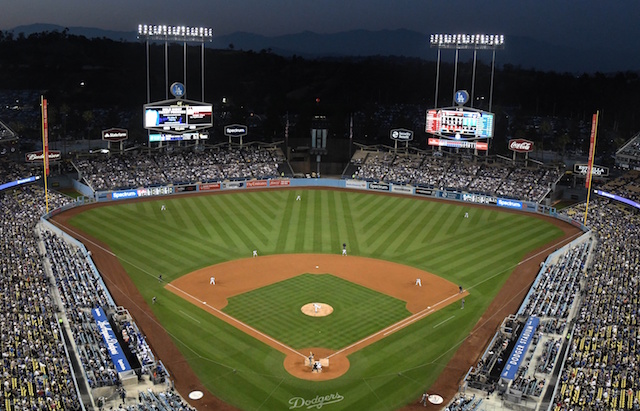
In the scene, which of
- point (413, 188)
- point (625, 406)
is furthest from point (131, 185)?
point (625, 406)

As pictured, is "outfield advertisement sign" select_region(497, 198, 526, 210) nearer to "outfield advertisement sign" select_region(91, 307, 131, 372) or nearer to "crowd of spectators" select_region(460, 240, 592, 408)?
"crowd of spectators" select_region(460, 240, 592, 408)

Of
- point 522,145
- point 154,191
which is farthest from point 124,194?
point 522,145

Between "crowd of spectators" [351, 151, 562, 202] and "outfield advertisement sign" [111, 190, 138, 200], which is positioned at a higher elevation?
"crowd of spectators" [351, 151, 562, 202]

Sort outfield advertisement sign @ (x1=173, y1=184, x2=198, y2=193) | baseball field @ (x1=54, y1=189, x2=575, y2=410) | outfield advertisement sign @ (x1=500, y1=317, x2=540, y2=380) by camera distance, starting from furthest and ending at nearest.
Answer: outfield advertisement sign @ (x1=173, y1=184, x2=198, y2=193), baseball field @ (x1=54, y1=189, x2=575, y2=410), outfield advertisement sign @ (x1=500, y1=317, x2=540, y2=380)

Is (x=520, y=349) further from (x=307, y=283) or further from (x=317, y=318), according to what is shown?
(x=307, y=283)

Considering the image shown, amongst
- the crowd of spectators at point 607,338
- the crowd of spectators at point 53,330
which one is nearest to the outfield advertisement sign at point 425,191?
the crowd of spectators at point 607,338

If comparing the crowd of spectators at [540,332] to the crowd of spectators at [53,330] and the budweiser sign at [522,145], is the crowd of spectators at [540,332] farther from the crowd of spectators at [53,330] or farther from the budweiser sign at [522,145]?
the budweiser sign at [522,145]

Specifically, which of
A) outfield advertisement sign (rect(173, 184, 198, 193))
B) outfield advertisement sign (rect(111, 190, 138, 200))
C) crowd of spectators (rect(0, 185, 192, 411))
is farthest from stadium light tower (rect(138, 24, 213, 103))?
crowd of spectators (rect(0, 185, 192, 411))
